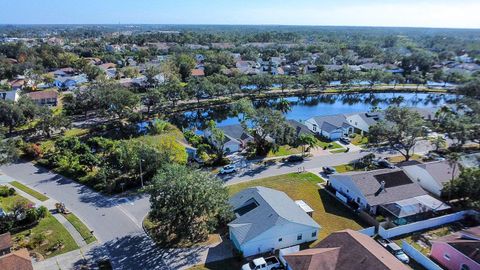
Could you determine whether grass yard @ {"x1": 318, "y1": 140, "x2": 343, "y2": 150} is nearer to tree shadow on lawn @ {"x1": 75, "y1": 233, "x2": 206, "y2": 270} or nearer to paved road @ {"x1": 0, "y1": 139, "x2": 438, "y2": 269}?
paved road @ {"x1": 0, "y1": 139, "x2": 438, "y2": 269}

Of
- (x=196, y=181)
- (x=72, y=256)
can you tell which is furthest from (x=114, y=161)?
(x=196, y=181)

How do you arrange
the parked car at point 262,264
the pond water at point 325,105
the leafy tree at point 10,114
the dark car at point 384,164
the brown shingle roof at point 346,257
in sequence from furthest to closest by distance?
the pond water at point 325,105 → the leafy tree at point 10,114 → the dark car at point 384,164 → the parked car at point 262,264 → the brown shingle roof at point 346,257

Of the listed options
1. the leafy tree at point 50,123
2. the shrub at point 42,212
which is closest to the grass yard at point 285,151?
the shrub at point 42,212

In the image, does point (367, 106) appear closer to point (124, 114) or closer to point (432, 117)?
point (432, 117)

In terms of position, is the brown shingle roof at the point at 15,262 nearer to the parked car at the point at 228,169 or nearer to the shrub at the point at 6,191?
the shrub at the point at 6,191

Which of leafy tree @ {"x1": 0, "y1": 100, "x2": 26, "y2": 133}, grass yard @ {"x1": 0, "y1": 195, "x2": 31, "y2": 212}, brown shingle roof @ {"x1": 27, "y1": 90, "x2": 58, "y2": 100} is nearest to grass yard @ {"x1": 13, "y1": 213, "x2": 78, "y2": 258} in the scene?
grass yard @ {"x1": 0, "y1": 195, "x2": 31, "y2": 212}

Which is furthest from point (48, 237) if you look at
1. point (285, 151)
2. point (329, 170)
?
point (285, 151)
